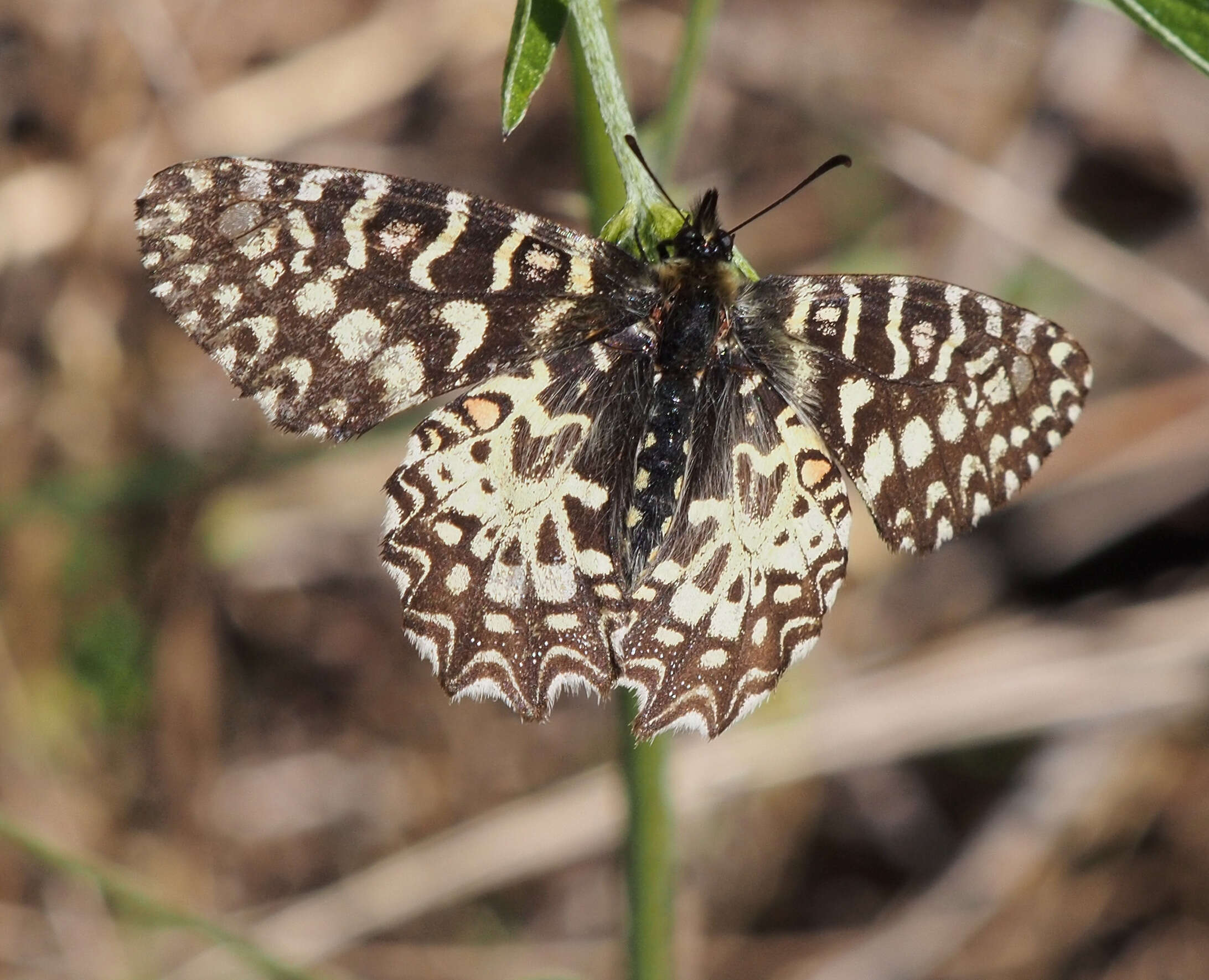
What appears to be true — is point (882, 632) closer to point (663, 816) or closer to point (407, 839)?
point (407, 839)

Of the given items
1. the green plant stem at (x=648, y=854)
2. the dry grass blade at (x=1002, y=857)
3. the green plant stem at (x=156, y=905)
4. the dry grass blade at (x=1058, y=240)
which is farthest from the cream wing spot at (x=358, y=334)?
the dry grass blade at (x=1002, y=857)

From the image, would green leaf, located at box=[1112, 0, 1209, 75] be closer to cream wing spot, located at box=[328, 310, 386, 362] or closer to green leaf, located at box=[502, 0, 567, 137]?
green leaf, located at box=[502, 0, 567, 137]

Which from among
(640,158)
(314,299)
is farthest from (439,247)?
(640,158)

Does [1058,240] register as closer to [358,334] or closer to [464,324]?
[464,324]

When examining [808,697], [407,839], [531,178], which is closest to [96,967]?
[407,839]

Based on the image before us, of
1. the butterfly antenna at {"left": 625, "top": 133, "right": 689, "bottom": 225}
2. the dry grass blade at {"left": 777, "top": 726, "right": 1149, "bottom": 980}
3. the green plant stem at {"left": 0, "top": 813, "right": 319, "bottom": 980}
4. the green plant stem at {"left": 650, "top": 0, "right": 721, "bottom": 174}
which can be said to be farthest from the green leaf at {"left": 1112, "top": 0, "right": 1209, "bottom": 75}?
the dry grass blade at {"left": 777, "top": 726, "right": 1149, "bottom": 980}

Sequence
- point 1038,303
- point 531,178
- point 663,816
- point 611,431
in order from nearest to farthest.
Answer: point 663,816 < point 611,431 < point 1038,303 < point 531,178
